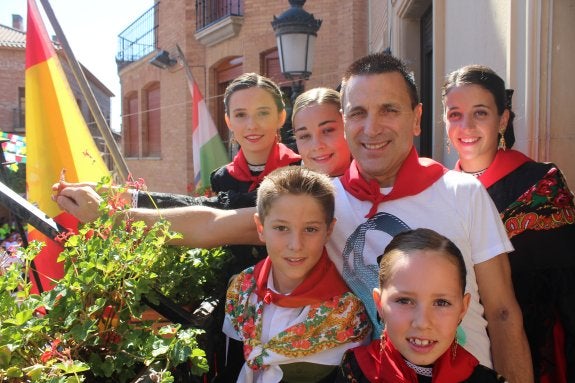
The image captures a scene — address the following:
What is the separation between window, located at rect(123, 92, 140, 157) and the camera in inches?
758

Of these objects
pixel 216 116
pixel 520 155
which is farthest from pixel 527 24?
pixel 216 116

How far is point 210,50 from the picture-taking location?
1335cm

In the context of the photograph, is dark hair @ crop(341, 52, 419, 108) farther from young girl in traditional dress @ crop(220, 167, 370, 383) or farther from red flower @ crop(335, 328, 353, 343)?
red flower @ crop(335, 328, 353, 343)

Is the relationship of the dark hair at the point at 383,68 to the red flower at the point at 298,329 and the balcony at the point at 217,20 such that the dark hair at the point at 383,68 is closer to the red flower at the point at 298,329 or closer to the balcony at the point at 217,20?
the red flower at the point at 298,329

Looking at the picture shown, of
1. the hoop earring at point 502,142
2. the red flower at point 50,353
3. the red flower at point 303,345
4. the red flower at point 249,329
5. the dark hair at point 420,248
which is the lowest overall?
the red flower at point 303,345

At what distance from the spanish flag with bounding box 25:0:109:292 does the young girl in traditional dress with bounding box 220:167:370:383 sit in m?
1.54

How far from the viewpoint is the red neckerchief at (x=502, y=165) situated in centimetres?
210

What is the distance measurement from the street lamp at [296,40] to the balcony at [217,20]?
19.7 feet

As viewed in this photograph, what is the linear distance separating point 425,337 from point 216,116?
12.5 meters

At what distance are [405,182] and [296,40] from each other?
4.86 meters

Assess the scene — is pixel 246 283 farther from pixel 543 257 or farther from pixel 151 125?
pixel 151 125

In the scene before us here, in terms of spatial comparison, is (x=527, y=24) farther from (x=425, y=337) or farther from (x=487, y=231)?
(x=425, y=337)

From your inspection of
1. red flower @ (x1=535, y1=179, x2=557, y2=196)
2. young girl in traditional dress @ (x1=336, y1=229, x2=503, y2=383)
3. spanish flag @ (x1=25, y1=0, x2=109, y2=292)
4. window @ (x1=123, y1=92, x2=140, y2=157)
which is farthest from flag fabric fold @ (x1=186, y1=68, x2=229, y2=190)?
window @ (x1=123, y1=92, x2=140, y2=157)

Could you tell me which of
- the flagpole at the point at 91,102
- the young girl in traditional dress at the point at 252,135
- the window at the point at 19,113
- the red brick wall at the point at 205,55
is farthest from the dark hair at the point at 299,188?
the window at the point at 19,113
